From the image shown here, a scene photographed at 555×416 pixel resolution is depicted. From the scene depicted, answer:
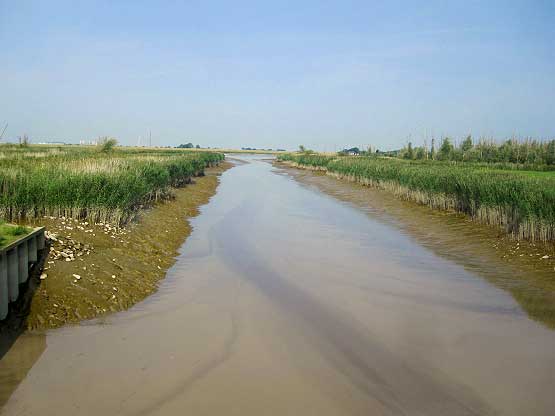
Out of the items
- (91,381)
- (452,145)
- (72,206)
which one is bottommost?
(91,381)

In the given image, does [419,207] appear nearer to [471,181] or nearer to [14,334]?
[471,181]

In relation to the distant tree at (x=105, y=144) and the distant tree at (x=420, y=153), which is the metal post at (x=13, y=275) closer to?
the distant tree at (x=105, y=144)

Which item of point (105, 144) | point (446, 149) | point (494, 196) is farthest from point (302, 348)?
point (446, 149)

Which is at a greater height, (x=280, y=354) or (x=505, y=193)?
(x=505, y=193)

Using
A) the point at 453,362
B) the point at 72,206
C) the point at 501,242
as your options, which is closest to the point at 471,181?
the point at 501,242

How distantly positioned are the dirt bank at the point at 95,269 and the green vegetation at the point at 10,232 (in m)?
0.64

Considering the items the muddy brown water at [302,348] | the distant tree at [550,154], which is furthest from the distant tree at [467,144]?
the muddy brown water at [302,348]

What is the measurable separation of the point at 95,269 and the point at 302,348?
3980 mm

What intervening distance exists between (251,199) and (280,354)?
19.8 metres

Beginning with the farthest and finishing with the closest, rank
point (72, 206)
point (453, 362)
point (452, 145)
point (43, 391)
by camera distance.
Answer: point (452, 145) < point (72, 206) < point (453, 362) < point (43, 391)

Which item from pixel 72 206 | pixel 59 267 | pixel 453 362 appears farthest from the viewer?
pixel 72 206

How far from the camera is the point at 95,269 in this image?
8.08 metres

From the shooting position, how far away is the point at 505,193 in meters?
13.2

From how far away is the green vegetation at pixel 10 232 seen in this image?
6.66 meters
